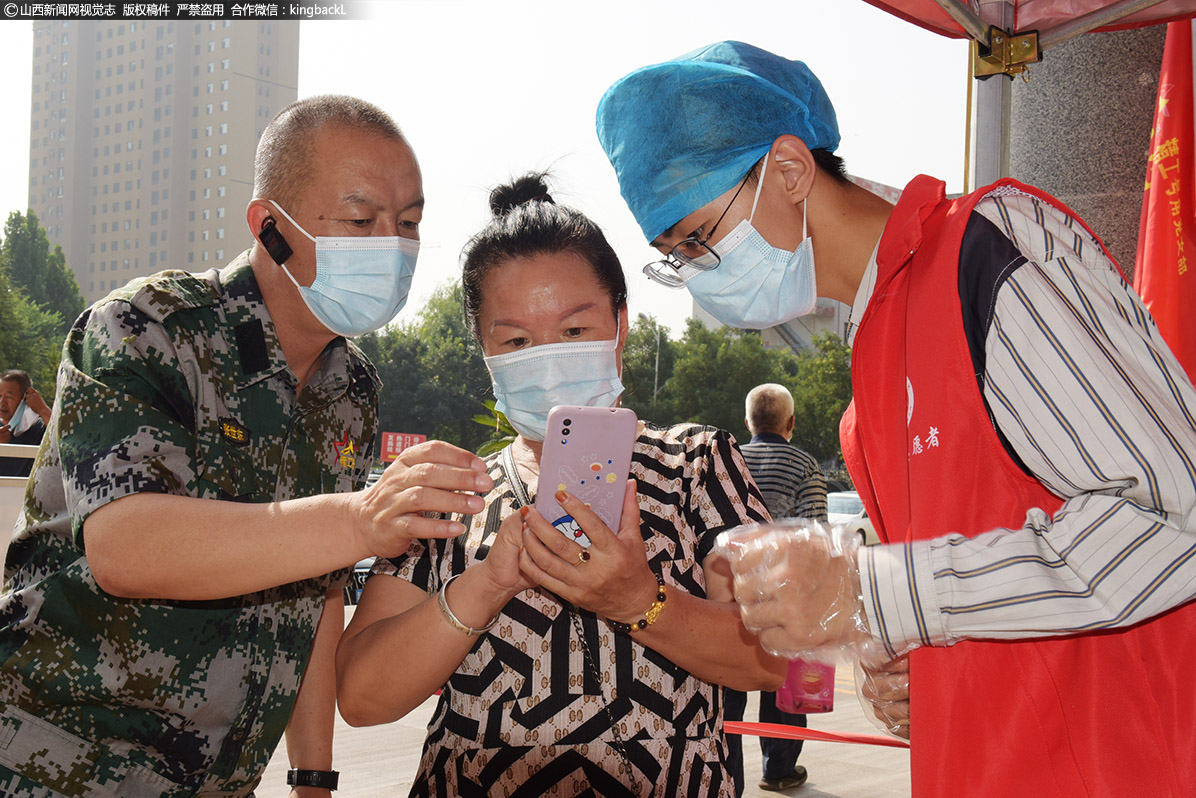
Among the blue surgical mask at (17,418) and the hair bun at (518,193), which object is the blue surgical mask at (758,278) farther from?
the blue surgical mask at (17,418)

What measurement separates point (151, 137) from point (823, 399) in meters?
49.0

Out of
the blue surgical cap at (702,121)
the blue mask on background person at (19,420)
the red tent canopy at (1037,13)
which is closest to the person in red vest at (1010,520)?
the blue surgical cap at (702,121)

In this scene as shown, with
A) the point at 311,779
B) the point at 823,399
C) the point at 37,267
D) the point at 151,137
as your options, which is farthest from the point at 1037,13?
the point at 151,137

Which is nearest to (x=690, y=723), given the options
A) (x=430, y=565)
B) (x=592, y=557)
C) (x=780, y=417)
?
(x=592, y=557)

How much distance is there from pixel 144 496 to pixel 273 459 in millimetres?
410

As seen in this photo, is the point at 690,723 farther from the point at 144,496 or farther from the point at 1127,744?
the point at 144,496

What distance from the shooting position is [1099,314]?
1.18 metres

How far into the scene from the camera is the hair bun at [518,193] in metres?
2.32

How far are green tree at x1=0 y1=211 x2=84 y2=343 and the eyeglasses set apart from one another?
4861 centimetres

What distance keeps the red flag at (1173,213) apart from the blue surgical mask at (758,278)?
222cm

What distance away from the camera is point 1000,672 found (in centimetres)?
133

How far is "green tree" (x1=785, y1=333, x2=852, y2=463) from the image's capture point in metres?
37.6

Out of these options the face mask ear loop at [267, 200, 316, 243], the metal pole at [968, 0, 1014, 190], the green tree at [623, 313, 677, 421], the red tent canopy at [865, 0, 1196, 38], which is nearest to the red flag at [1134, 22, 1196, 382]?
the red tent canopy at [865, 0, 1196, 38]

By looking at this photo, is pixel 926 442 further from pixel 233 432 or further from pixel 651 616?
pixel 233 432
